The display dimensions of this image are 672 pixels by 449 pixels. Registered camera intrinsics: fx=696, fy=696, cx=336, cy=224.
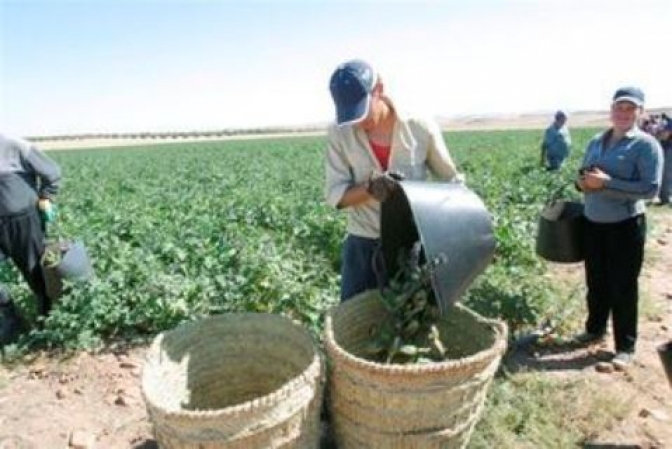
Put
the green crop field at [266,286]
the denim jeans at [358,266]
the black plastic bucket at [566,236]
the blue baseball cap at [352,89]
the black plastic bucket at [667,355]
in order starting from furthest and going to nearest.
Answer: the black plastic bucket at [566,236] → the green crop field at [266,286] → the denim jeans at [358,266] → the black plastic bucket at [667,355] → the blue baseball cap at [352,89]

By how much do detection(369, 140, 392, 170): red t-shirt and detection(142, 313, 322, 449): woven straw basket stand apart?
2.87ft

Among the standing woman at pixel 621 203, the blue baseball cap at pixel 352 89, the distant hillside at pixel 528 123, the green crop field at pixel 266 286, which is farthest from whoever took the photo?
the distant hillside at pixel 528 123

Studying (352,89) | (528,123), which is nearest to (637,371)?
(352,89)

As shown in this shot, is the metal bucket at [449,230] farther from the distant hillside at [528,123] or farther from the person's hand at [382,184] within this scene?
the distant hillside at [528,123]

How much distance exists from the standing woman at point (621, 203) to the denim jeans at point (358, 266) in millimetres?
1629

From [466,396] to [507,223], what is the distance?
13.8 ft

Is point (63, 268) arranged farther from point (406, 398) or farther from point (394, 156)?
point (406, 398)

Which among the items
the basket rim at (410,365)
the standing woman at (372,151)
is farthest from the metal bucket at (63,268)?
the basket rim at (410,365)

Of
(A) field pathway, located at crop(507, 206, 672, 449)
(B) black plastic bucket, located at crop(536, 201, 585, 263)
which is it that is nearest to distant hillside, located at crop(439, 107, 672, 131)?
(A) field pathway, located at crop(507, 206, 672, 449)

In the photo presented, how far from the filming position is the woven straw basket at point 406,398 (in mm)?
2730

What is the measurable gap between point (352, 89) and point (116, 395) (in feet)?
8.17

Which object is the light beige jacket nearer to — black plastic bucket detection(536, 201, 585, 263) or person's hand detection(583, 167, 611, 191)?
person's hand detection(583, 167, 611, 191)

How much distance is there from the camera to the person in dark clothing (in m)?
4.73

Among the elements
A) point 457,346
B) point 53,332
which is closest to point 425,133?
point 457,346
